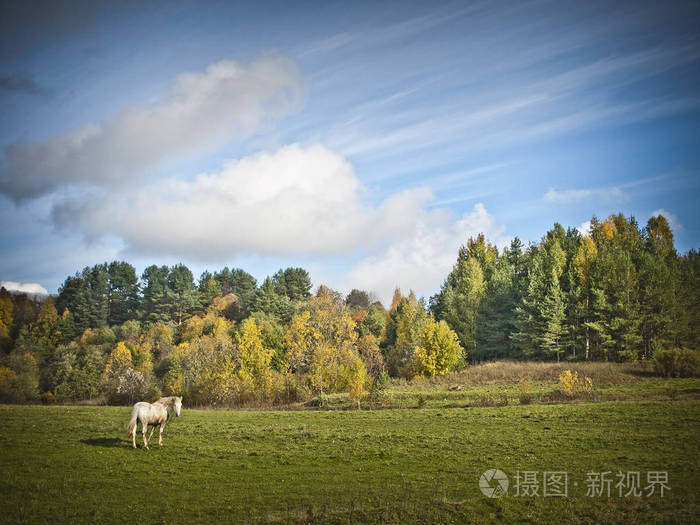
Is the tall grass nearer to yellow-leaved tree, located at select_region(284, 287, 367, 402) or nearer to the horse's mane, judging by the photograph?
yellow-leaved tree, located at select_region(284, 287, 367, 402)

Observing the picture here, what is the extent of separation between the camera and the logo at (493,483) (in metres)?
14.1

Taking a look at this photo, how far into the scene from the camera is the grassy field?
12406mm

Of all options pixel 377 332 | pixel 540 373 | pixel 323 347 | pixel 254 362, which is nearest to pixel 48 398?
pixel 254 362

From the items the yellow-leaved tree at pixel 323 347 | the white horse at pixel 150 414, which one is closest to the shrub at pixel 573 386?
the yellow-leaved tree at pixel 323 347

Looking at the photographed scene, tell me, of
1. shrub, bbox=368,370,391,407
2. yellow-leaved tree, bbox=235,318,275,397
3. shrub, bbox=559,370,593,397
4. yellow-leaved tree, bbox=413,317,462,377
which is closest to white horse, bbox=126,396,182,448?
shrub, bbox=368,370,391,407

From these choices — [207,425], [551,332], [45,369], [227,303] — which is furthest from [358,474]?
[227,303]

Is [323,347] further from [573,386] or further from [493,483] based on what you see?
[493,483]

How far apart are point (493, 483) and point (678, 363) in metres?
36.5

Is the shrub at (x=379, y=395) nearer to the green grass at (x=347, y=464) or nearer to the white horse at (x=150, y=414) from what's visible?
the green grass at (x=347, y=464)

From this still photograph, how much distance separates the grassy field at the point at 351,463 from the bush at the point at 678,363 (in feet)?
39.9

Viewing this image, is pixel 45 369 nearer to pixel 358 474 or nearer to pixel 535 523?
pixel 358 474

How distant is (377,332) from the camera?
8669cm

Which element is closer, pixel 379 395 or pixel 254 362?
pixel 379 395

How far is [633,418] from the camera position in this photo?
2431cm
